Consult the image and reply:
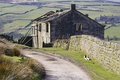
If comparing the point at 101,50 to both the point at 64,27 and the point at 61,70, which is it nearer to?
the point at 61,70

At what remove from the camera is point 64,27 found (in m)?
60.0

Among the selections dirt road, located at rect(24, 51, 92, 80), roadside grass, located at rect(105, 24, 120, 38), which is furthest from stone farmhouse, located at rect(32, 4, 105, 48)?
roadside grass, located at rect(105, 24, 120, 38)

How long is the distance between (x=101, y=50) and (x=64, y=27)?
3351 cm

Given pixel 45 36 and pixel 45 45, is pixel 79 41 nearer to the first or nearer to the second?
pixel 45 45

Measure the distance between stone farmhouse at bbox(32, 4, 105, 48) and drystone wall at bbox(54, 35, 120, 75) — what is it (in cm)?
1928

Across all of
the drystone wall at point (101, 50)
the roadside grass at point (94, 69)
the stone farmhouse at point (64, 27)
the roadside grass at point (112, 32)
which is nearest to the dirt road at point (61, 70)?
the roadside grass at point (94, 69)

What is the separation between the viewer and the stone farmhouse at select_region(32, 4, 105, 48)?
2290 inches

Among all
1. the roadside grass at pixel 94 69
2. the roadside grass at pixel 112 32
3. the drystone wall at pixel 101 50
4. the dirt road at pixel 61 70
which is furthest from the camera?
the roadside grass at pixel 112 32

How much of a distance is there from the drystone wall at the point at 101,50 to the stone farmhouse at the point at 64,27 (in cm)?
1928

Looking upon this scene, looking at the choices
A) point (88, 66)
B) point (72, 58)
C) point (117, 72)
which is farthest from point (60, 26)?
point (117, 72)

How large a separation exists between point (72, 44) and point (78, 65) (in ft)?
41.4

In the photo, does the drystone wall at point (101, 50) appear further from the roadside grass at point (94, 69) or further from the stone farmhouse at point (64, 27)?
the stone farmhouse at point (64, 27)

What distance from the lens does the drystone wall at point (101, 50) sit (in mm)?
22977

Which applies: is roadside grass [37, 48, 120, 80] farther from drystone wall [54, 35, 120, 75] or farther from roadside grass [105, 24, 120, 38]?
roadside grass [105, 24, 120, 38]
